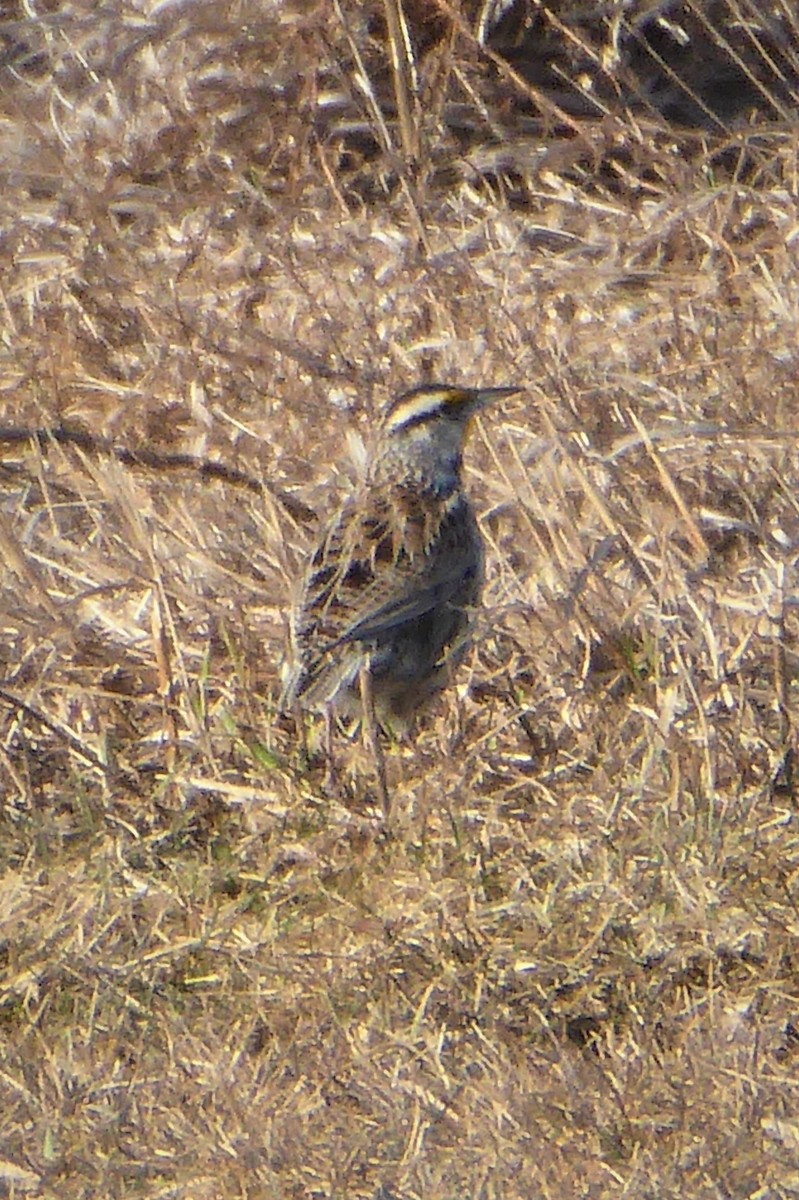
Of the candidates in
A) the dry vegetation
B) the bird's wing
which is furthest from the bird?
the dry vegetation

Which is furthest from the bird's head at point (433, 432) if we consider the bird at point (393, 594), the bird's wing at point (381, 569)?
the bird's wing at point (381, 569)

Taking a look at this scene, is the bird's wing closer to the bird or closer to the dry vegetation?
the bird

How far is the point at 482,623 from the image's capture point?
6117 millimetres

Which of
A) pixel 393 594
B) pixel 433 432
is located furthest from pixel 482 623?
pixel 433 432

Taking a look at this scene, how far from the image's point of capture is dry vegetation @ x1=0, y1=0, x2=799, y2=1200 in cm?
468

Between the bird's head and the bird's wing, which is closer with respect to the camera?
the bird's wing

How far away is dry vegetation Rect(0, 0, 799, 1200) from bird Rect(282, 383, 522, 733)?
0.13 metres

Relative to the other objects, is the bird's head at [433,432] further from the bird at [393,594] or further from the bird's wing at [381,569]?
the bird's wing at [381,569]

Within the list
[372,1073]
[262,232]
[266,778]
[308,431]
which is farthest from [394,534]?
[262,232]

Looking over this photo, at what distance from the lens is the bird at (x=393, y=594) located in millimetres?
5812

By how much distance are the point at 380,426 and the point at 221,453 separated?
2.32ft

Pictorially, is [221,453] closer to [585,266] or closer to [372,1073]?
[585,266]

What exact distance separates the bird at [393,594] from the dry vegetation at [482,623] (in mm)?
130

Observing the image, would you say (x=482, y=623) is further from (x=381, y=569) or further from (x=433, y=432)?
(x=433, y=432)
